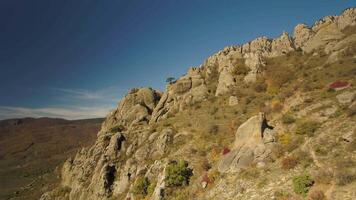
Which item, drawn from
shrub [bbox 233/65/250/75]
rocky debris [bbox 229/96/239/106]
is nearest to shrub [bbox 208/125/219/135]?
rocky debris [bbox 229/96/239/106]

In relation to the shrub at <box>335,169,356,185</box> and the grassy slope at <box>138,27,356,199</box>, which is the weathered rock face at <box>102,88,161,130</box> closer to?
the grassy slope at <box>138,27,356,199</box>

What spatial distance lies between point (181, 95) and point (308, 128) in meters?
41.9

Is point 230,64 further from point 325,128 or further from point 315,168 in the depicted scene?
point 315,168

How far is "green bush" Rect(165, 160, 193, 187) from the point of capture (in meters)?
36.6

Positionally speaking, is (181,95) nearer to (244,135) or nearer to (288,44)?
(244,135)

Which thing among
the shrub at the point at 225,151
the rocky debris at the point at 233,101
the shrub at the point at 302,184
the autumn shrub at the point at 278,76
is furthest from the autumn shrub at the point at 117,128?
the shrub at the point at 302,184

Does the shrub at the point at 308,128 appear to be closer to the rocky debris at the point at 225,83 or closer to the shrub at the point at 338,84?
the shrub at the point at 338,84

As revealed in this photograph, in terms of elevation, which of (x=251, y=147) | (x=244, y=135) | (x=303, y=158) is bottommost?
(x=303, y=158)

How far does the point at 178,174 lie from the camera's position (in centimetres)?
3741

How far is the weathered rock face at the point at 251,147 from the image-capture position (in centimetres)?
3234

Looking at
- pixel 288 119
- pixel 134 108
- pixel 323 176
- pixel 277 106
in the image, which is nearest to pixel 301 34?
pixel 134 108

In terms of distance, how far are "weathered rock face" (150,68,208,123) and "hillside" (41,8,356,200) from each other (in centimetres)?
30

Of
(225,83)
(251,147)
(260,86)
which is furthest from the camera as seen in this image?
(225,83)

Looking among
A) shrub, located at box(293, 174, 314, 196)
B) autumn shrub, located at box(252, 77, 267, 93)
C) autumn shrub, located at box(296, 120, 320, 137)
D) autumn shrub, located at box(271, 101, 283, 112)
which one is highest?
autumn shrub, located at box(252, 77, 267, 93)
